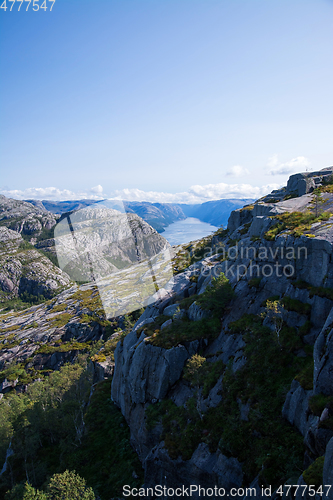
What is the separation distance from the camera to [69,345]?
12225 centimetres

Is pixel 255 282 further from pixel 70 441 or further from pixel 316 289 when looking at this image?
pixel 70 441

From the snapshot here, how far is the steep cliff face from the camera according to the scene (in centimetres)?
2145

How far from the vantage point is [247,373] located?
2952 cm

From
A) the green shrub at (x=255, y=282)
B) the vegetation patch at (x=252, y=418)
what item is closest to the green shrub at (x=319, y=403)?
the vegetation patch at (x=252, y=418)

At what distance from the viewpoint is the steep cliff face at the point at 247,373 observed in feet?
70.4

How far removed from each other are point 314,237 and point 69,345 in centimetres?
12466

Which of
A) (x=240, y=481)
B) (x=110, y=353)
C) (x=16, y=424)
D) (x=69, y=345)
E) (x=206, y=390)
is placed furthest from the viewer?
(x=69, y=345)

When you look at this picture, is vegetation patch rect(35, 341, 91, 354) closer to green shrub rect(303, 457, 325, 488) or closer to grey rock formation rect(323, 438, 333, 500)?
green shrub rect(303, 457, 325, 488)

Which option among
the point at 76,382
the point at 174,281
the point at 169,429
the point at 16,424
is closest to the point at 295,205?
the point at 174,281

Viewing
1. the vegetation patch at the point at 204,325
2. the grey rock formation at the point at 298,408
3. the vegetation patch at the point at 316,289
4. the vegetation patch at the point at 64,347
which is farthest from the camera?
the vegetation patch at the point at 64,347

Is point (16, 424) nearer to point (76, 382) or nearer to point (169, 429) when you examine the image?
point (76, 382)

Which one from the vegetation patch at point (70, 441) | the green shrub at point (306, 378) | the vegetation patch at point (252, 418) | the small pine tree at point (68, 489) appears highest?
the green shrub at point (306, 378)

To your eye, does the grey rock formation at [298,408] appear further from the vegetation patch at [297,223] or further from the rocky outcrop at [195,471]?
the vegetation patch at [297,223]

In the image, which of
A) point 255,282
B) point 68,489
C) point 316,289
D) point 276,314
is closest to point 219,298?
point 255,282
